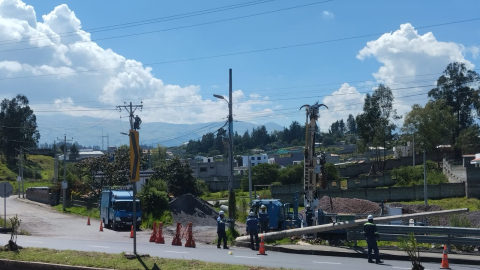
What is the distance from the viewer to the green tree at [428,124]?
75812mm

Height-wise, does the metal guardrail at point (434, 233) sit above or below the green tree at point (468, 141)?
below

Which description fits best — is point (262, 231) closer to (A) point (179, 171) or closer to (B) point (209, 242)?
(B) point (209, 242)

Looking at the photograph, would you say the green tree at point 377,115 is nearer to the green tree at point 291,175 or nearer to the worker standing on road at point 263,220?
the green tree at point 291,175

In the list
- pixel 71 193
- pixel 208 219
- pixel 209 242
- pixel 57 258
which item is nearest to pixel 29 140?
pixel 71 193

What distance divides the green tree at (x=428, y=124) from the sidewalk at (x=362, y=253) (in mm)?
61311

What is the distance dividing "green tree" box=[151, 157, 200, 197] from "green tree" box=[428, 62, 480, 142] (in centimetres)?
5302

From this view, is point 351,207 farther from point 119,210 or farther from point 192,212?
point 119,210

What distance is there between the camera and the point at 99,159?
59.7 m

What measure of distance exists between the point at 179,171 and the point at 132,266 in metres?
40.1

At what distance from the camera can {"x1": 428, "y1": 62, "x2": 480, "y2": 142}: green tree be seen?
8681cm

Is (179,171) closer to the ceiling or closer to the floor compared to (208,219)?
closer to the ceiling

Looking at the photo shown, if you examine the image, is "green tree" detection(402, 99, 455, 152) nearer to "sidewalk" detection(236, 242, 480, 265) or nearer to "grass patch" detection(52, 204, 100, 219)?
"grass patch" detection(52, 204, 100, 219)

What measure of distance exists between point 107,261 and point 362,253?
9.11 meters

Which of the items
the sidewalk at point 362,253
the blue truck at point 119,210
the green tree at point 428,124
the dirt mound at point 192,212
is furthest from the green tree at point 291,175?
the sidewalk at point 362,253
